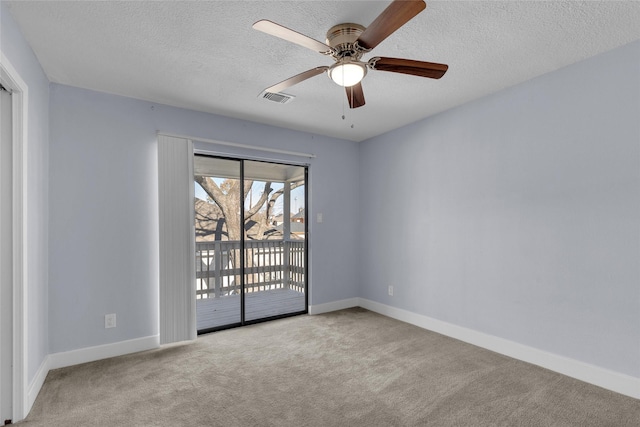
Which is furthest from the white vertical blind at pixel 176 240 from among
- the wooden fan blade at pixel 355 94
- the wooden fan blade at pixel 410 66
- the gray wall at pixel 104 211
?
the wooden fan blade at pixel 410 66

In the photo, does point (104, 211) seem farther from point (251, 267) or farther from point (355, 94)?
point (355, 94)

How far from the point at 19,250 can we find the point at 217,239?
2.15m

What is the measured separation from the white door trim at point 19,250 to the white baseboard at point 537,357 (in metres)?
3.53

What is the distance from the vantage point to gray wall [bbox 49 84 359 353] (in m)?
2.74

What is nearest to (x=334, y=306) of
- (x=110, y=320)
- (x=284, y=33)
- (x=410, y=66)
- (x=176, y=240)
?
(x=176, y=240)

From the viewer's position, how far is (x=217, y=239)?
4039 mm

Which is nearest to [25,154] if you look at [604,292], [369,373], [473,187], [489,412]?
[369,373]

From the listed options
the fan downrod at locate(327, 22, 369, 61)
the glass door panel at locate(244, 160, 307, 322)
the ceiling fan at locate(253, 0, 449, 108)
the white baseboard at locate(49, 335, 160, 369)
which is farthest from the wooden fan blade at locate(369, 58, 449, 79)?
the white baseboard at locate(49, 335, 160, 369)

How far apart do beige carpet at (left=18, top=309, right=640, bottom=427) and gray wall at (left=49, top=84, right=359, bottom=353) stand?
15.2 inches

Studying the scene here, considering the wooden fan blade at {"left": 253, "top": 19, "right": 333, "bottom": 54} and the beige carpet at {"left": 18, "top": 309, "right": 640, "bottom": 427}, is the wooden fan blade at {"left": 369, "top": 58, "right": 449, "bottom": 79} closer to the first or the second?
the wooden fan blade at {"left": 253, "top": 19, "right": 333, "bottom": 54}

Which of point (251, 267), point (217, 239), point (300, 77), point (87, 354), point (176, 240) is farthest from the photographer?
point (251, 267)

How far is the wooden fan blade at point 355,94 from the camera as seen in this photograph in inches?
86.3

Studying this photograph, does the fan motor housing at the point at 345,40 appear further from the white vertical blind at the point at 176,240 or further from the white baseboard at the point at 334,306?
the white baseboard at the point at 334,306

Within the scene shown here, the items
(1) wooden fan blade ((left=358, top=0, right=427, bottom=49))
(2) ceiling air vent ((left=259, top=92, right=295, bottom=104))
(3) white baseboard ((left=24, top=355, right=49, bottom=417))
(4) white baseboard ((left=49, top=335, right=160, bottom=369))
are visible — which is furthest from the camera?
(2) ceiling air vent ((left=259, top=92, right=295, bottom=104))
